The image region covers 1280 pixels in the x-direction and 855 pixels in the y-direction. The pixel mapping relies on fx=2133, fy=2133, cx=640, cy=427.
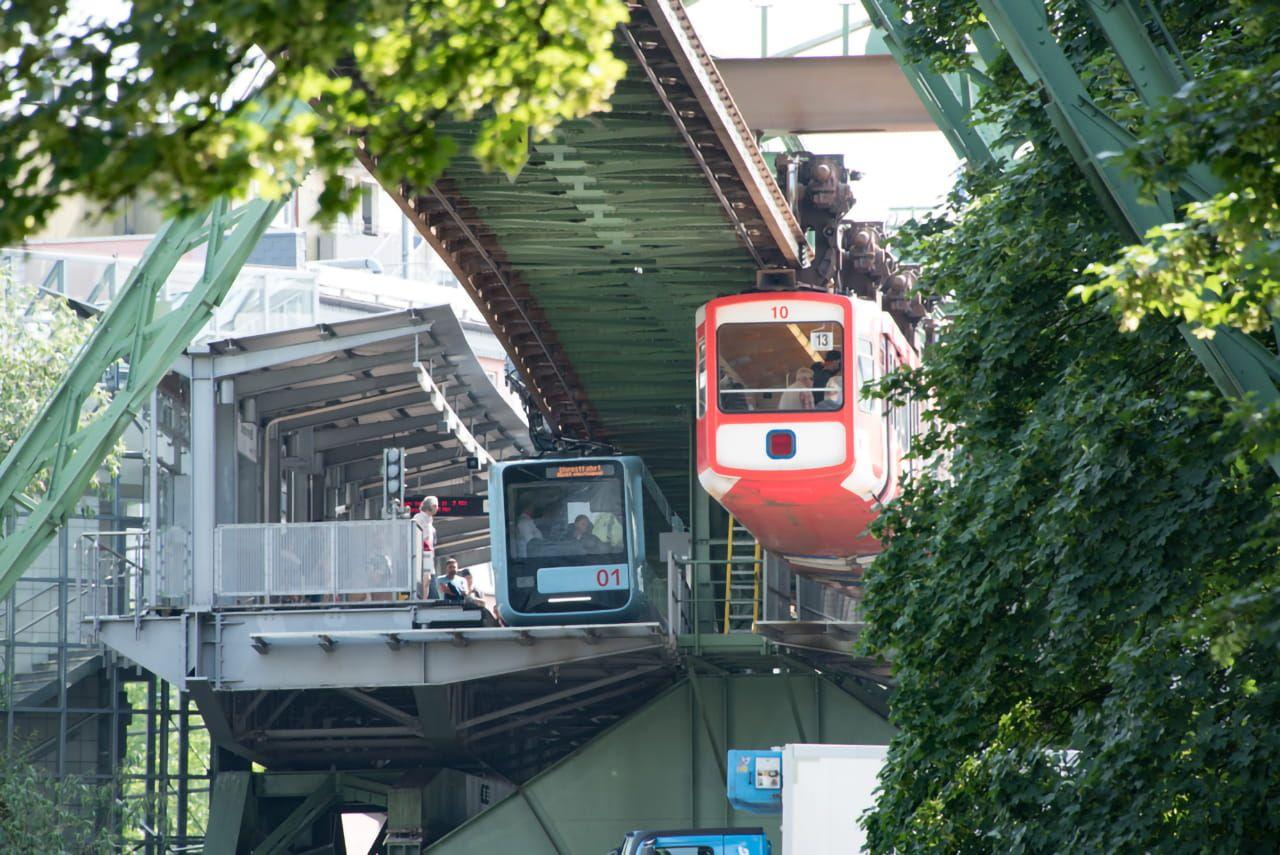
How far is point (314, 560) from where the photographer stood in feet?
87.9

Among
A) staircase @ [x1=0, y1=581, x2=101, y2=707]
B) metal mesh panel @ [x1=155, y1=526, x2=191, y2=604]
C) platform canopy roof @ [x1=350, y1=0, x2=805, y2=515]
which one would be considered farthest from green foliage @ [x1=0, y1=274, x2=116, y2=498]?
platform canopy roof @ [x1=350, y1=0, x2=805, y2=515]

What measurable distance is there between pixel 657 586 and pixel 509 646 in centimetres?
358

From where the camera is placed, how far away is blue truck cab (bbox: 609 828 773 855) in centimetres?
2166

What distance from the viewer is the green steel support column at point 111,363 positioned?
2244 centimetres

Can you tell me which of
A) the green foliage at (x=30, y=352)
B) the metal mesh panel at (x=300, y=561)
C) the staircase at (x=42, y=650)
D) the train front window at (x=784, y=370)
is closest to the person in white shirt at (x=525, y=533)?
the metal mesh panel at (x=300, y=561)

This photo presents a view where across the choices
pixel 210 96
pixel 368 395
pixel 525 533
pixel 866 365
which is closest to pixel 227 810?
pixel 368 395

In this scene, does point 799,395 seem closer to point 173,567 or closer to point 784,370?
point 784,370

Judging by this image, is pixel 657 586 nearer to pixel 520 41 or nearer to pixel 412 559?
pixel 412 559

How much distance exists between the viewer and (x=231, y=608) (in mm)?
26391

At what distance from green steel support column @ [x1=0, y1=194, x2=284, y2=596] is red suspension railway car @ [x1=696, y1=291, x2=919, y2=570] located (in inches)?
214

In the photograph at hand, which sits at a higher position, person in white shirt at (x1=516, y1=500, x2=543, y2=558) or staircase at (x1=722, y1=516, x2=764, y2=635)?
person in white shirt at (x1=516, y1=500, x2=543, y2=558)

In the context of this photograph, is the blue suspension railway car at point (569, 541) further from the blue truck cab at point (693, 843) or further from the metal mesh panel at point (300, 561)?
the blue truck cab at point (693, 843)

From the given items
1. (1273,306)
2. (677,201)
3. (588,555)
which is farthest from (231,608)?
(1273,306)

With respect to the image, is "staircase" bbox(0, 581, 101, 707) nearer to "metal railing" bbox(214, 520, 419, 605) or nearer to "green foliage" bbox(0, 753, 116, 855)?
"green foliage" bbox(0, 753, 116, 855)
